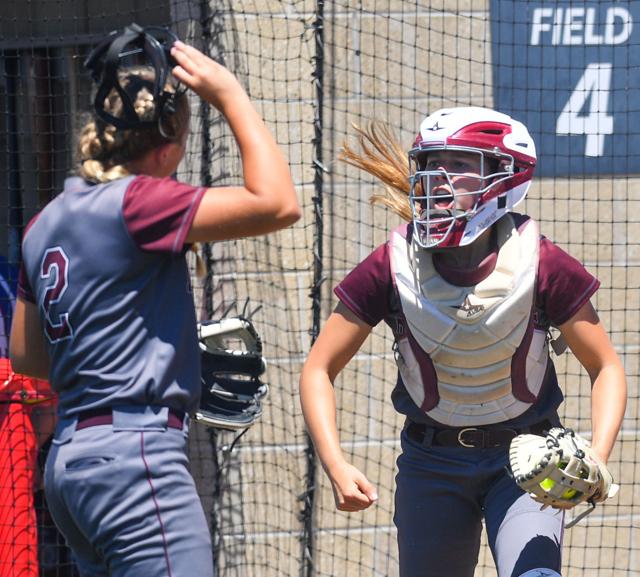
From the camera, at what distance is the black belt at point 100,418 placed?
8.53ft

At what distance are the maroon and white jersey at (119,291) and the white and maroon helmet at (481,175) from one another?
898 millimetres

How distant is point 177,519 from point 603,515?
309cm

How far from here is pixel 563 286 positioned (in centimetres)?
327

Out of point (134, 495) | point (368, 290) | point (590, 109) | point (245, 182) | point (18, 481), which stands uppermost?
point (245, 182)

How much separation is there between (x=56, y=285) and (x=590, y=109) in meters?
3.12

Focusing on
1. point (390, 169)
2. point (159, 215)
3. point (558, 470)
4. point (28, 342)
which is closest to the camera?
point (159, 215)

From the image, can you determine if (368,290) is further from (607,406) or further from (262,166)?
(262,166)

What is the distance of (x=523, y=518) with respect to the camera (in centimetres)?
319

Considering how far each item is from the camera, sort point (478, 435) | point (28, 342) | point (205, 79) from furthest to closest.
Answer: point (478, 435) → point (28, 342) → point (205, 79)

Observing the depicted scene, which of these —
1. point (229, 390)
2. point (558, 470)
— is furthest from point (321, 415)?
point (558, 470)

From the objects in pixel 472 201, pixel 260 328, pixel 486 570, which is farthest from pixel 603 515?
pixel 472 201

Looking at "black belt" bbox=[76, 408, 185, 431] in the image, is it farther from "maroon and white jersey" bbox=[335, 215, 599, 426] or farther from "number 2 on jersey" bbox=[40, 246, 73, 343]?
"maroon and white jersey" bbox=[335, 215, 599, 426]

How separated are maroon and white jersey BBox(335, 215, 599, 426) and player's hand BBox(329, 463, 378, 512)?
34 cm

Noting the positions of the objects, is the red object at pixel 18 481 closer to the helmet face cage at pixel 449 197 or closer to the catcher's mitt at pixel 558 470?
the helmet face cage at pixel 449 197
